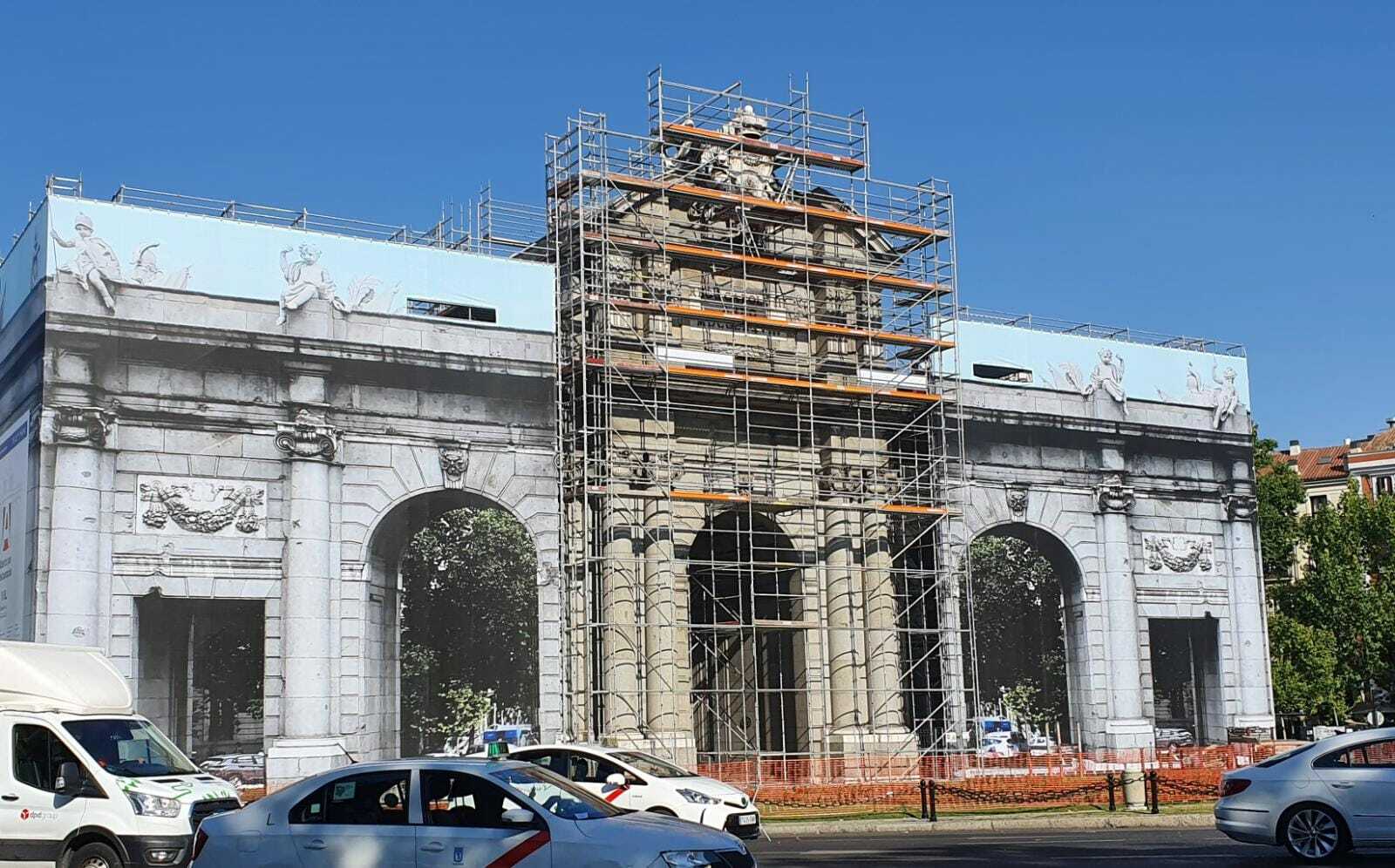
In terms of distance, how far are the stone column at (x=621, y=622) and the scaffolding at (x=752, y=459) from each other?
0.05m

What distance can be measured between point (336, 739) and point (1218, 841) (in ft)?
56.8

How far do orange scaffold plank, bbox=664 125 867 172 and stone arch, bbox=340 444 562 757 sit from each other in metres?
9.28

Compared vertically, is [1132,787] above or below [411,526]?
below

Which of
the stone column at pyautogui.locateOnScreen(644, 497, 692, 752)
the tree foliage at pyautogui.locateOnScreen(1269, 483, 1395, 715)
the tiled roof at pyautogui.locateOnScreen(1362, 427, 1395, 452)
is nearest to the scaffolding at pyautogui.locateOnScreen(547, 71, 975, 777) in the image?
the stone column at pyautogui.locateOnScreen(644, 497, 692, 752)

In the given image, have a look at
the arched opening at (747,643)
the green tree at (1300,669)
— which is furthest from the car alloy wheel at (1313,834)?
the green tree at (1300,669)

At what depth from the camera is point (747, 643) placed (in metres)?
39.8

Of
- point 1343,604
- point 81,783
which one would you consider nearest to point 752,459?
point 81,783

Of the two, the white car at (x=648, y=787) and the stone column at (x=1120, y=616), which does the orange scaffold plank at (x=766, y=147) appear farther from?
the white car at (x=648, y=787)

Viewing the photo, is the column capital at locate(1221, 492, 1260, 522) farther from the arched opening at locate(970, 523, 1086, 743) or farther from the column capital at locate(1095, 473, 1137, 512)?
the arched opening at locate(970, 523, 1086, 743)

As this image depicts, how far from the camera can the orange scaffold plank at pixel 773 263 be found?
36.0 m

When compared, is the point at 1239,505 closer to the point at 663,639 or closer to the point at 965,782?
the point at 965,782

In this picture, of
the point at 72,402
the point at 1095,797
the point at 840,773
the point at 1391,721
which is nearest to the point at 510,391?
the point at 72,402

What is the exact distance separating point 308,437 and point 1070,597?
20632 mm

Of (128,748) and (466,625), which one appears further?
(466,625)
